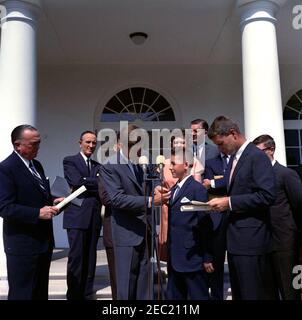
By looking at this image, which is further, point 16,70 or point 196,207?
point 16,70

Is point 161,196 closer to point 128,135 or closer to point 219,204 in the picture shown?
point 219,204

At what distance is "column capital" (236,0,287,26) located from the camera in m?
5.48

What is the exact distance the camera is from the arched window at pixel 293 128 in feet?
29.1

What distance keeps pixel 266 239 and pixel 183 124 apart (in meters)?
5.94

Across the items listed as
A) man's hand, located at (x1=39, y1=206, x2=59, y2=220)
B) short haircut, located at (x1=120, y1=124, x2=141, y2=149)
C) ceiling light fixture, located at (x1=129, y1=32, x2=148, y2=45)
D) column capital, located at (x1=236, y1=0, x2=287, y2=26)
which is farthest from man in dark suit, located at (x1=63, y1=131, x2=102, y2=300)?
ceiling light fixture, located at (x1=129, y1=32, x2=148, y2=45)

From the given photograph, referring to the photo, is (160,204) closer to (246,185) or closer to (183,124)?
(246,185)

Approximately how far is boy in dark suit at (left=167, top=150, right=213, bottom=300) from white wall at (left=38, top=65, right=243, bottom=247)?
5577 millimetres

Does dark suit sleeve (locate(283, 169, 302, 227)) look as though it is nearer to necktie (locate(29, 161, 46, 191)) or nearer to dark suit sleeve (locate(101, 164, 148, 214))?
dark suit sleeve (locate(101, 164, 148, 214))

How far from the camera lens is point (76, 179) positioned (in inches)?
169

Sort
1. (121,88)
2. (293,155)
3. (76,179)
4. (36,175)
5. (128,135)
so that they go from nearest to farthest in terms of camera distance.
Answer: (36,175), (128,135), (76,179), (121,88), (293,155)

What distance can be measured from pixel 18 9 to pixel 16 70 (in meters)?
0.88

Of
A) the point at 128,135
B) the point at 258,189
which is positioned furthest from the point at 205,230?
Result: the point at 128,135

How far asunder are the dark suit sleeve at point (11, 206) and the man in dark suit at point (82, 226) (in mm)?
1274

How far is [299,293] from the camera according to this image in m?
3.37
